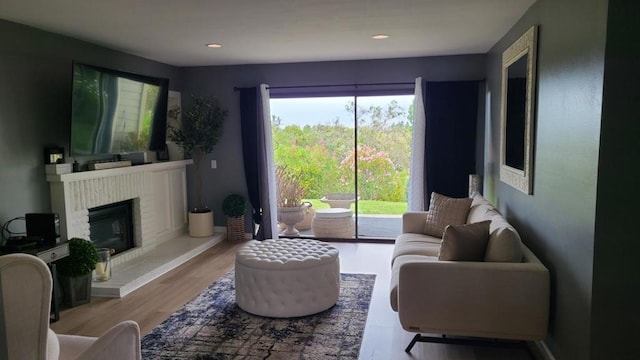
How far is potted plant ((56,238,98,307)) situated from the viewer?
377 cm

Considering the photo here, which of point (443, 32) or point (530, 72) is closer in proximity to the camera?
point (530, 72)

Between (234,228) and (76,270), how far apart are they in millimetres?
2516

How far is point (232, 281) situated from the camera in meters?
4.45

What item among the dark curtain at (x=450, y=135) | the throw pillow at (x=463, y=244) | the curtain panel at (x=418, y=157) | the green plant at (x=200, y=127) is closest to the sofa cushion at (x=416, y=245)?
the throw pillow at (x=463, y=244)

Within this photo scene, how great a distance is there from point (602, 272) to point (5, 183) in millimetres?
4154

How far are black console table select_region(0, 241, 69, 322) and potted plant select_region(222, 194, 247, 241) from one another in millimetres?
2579

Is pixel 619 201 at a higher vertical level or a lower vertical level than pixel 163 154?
lower

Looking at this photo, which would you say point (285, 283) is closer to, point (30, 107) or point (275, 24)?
point (275, 24)

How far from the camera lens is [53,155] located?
3.98 metres

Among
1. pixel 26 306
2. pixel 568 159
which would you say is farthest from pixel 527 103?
pixel 26 306

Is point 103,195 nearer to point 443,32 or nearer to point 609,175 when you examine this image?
point 443,32

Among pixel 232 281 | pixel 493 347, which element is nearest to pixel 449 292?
pixel 493 347

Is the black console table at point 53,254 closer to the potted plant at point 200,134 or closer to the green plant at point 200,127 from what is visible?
the potted plant at point 200,134

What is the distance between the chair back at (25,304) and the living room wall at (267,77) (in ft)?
15.5
